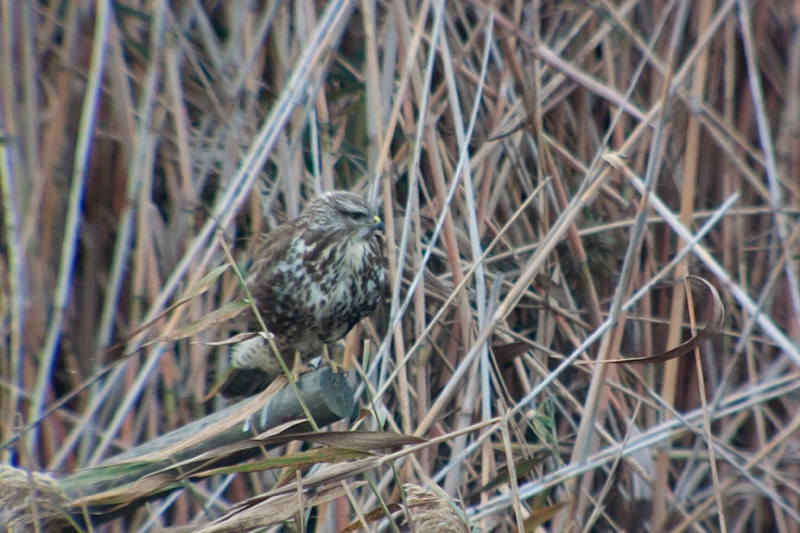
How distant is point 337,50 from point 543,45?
2.24 ft

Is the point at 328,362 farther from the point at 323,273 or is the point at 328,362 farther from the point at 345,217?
the point at 345,217

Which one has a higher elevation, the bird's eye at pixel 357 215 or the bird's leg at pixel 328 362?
the bird's eye at pixel 357 215

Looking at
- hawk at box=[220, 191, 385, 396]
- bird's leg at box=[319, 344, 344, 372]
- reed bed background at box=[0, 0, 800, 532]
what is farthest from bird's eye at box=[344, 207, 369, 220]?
bird's leg at box=[319, 344, 344, 372]

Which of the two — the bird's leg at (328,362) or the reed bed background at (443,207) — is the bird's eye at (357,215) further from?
the bird's leg at (328,362)

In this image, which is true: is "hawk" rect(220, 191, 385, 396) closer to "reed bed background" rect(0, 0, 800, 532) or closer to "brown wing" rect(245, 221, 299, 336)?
"brown wing" rect(245, 221, 299, 336)

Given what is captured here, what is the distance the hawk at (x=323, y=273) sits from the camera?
2.39m

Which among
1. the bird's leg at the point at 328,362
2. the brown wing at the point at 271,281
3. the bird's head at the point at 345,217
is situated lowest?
the bird's leg at the point at 328,362

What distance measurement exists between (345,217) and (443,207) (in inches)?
10.8

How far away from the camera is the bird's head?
2.37 meters

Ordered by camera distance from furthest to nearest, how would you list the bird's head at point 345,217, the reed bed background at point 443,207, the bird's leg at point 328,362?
the reed bed background at point 443,207
the bird's head at point 345,217
the bird's leg at point 328,362

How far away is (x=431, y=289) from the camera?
8.86ft

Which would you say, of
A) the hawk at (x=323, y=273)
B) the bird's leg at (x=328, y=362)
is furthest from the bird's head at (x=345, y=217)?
the bird's leg at (x=328, y=362)

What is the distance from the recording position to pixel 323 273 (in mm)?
2402

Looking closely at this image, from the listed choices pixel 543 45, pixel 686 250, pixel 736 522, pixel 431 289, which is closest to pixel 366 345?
pixel 431 289
